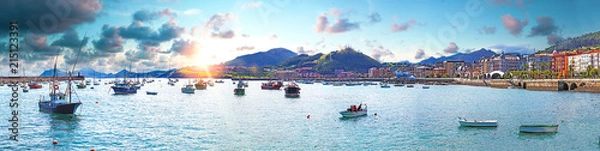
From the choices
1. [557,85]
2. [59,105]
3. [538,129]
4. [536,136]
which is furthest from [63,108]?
[557,85]

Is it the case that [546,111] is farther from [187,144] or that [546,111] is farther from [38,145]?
[38,145]

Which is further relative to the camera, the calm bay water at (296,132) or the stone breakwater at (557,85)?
the stone breakwater at (557,85)

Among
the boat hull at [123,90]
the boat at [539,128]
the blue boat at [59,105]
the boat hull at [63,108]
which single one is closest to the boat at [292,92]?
the boat hull at [123,90]

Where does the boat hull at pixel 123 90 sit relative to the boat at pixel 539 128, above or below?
above

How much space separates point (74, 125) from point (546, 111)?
45792 mm

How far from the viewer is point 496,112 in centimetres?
4938

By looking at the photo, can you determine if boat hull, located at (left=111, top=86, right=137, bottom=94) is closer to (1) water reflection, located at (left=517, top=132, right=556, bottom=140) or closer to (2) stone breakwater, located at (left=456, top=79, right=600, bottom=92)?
(1) water reflection, located at (left=517, top=132, right=556, bottom=140)

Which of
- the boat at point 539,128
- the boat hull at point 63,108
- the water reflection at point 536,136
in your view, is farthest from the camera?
the boat hull at point 63,108

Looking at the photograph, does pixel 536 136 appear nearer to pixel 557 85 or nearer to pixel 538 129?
pixel 538 129

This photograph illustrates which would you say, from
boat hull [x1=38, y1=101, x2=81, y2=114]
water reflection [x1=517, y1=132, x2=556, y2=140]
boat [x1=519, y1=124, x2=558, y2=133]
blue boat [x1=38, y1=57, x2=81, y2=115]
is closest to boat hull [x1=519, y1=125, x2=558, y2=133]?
boat [x1=519, y1=124, x2=558, y2=133]

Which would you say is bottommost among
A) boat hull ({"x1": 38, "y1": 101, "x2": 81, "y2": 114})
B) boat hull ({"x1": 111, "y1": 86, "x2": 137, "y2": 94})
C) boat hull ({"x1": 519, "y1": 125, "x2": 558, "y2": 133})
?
boat hull ({"x1": 519, "y1": 125, "x2": 558, "y2": 133})

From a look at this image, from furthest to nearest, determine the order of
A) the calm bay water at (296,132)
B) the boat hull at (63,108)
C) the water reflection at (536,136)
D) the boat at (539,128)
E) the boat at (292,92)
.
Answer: the boat at (292,92) → the boat hull at (63,108) → the boat at (539,128) → the water reflection at (536,136) → the calm bay water at (296,132)

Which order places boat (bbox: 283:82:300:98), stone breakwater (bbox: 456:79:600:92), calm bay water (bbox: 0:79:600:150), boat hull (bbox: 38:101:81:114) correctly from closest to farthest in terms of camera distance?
calm bay water (bbox: 0:79:600:150) → boat hull (bbox: 38:101:81:114) → boat (bbox: 283:82:300:98) → stone breakwater (bbox: 456:79:600:92)

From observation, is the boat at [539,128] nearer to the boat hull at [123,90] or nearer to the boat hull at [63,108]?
the boat hull at [63,108]
